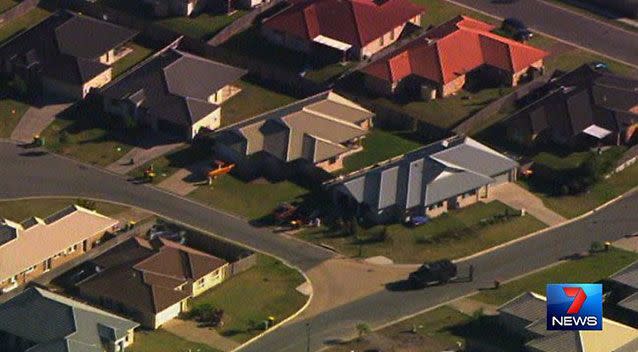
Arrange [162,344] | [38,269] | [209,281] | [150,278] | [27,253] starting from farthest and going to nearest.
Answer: [27,253], [38,269], [209,281], [150,278], [162,344]

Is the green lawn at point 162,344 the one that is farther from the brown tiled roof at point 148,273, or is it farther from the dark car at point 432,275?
the dark car at point 432,275

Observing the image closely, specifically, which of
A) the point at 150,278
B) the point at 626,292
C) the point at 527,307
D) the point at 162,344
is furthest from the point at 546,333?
the point at 150,278

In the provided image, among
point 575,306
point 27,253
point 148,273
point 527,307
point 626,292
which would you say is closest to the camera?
point 575,306

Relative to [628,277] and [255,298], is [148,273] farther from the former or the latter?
[628,277]

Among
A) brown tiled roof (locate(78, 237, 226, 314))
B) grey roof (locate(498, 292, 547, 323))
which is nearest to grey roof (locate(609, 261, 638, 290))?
grey roof (locate(498, 292, 547, 323))

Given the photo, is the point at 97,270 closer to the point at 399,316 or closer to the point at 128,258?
the point at 128,258

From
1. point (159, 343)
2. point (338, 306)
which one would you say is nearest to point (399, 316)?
point (338, 306)
